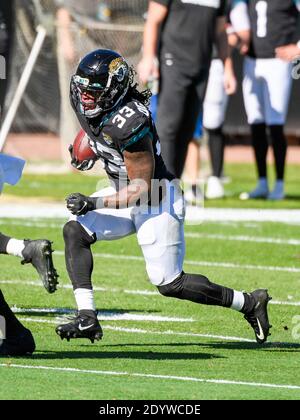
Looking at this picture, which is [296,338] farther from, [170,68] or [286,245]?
[170,68]

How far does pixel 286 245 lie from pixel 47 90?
7274 mm

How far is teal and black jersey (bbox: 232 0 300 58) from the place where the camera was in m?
13.3

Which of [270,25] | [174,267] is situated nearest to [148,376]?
[174,267]

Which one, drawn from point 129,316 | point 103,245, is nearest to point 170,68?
point 103,245

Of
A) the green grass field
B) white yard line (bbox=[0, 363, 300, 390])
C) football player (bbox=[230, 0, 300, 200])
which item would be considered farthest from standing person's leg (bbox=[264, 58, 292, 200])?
white yard line (bbox=[0, 363, 300, 390])

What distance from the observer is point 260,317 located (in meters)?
6.83

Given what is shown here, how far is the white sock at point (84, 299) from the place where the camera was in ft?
21.4

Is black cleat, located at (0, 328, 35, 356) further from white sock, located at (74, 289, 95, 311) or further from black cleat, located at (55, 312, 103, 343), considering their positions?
white sock, located at (74, 289, 95, 311)

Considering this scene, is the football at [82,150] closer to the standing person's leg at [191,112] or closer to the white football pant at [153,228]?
the white football pant at [153,228]

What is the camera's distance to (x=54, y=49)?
55.0 ft

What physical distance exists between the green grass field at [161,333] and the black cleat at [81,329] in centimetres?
11

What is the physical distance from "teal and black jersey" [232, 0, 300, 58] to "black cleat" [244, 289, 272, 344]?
6716 mm

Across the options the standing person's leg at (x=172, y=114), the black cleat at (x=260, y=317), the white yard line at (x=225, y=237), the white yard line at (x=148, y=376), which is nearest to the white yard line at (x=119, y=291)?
the black cleat at (x=260, y=317)

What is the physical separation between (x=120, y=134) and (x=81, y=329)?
944mm
